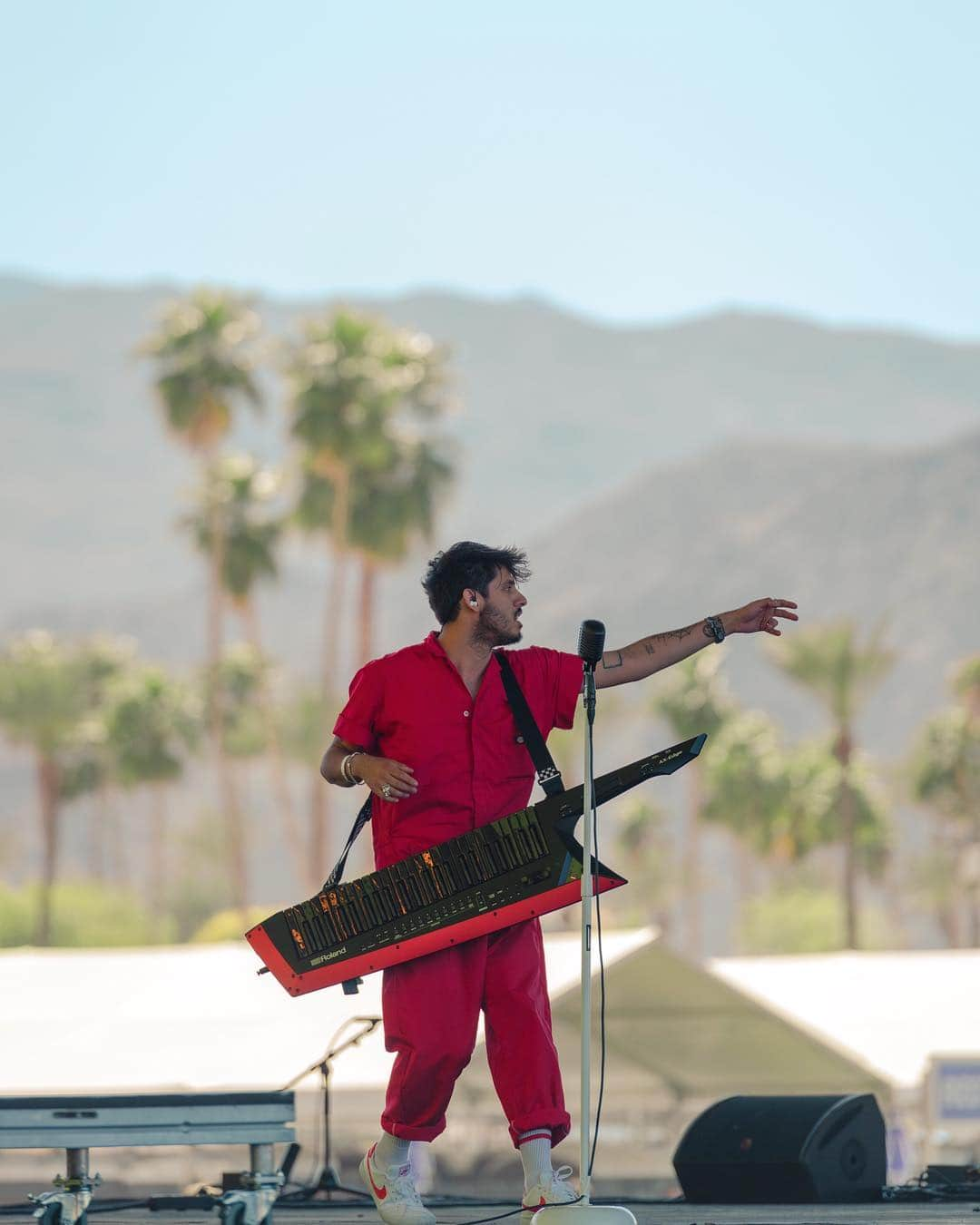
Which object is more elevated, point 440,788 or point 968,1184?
point 440,788

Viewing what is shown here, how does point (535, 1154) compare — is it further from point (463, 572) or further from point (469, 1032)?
point (463, 572)

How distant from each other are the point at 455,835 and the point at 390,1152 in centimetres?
91

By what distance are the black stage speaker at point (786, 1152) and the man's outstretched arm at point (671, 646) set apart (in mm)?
2070

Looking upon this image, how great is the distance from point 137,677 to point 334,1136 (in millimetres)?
45165

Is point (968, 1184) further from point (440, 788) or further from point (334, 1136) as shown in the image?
point (334, 1136)

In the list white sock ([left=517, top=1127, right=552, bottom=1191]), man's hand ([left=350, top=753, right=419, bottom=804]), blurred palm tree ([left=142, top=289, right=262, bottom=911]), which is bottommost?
white sock ([left=517, top=1127, right=552, bottom=1191])

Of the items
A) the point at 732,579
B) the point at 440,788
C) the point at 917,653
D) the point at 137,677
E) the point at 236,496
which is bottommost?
the point at 440,788

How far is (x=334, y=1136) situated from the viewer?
21406 millimetres

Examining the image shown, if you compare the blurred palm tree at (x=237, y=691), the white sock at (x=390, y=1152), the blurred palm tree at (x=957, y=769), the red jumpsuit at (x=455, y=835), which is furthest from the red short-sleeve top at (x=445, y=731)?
the blurred palm tree at (x=237, y=691)

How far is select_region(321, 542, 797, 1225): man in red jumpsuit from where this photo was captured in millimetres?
5172

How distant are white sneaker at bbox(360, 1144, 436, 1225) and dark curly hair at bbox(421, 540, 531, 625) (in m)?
1.56

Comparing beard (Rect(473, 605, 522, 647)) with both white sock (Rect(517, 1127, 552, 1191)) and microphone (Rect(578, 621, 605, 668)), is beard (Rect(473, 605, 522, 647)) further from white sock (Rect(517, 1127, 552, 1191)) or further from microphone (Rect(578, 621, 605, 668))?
white sock (Rect(517, 1127, 552, 1191))

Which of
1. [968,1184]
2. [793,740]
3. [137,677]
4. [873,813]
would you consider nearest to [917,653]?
[793,740]

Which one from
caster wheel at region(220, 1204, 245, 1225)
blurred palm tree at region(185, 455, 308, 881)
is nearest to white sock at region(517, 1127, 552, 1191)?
caster wheel at region(220, 1204, 245, 1225)
